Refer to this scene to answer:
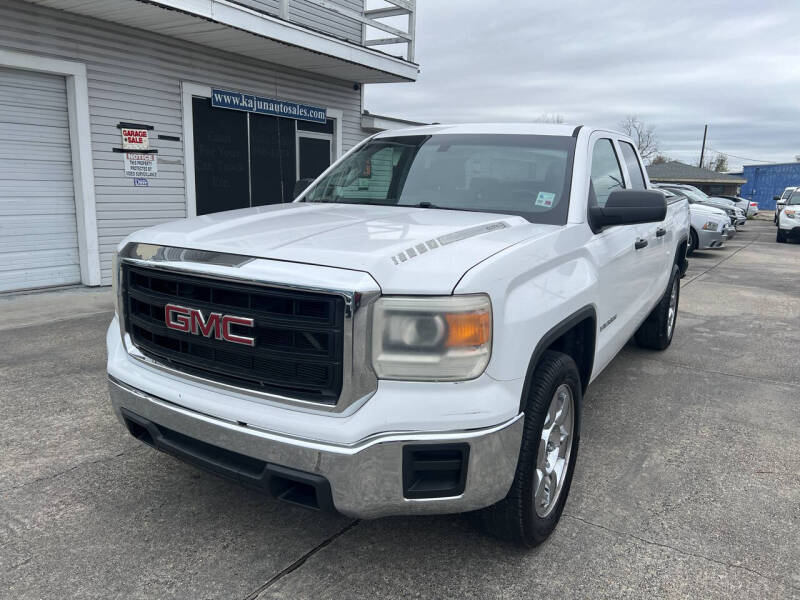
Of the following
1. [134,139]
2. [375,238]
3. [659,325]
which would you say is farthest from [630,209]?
[134,139]

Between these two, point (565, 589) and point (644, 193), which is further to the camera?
point (644, 193)

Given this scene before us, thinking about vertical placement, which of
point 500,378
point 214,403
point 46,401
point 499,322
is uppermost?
point 499,322

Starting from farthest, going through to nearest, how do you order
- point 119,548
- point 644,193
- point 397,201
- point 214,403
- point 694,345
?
point 694,345, point 397,201, point 644,193, point 119,548, point 214,403

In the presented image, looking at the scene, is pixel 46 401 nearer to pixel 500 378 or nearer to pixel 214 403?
pixel 214 403

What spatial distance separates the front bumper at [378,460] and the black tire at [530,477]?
11 cm

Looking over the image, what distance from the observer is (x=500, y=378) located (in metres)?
2.15

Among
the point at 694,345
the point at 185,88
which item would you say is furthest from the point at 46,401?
the point at 185,88

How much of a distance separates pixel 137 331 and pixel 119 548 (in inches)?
35.0

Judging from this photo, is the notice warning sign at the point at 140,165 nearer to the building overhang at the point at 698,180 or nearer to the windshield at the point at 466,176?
the windshield at the point at 466,176

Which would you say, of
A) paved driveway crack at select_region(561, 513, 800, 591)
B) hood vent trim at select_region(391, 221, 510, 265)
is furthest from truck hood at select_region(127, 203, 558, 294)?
paved driveway crack at select_region(561, 513, 800, 591)

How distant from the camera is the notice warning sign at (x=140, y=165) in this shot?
8812mm

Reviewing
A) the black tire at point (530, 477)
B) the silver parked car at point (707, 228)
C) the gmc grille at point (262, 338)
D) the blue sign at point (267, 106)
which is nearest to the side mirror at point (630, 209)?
the black tire at point (530, 477)

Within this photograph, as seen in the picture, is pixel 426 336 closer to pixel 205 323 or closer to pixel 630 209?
pixel 205 323

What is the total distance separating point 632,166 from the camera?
4656mm
